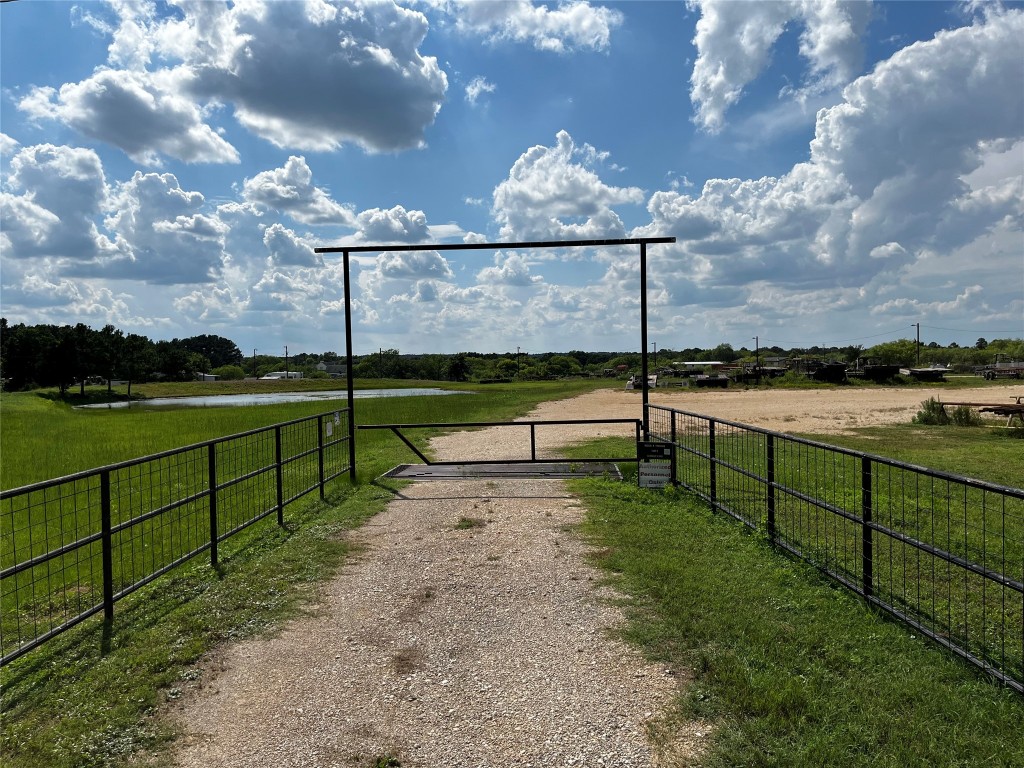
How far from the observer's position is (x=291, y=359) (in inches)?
6801

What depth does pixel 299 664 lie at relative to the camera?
371 cm

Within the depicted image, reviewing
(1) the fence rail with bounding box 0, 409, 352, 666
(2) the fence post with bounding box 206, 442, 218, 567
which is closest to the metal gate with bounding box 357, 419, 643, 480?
(1) the fence rail with bounding box 0, 409, 352, 666

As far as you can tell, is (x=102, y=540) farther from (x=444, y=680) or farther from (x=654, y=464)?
(x=654, y=464)

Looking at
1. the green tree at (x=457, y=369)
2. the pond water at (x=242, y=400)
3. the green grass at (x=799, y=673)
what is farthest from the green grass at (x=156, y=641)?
the green tree at (x=457, y=369)

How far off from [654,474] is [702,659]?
4.89 meters

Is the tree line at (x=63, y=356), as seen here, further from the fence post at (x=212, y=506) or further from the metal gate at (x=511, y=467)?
the fence post at (x=212, y=506)

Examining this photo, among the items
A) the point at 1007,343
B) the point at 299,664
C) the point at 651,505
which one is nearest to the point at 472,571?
the point at 299,664

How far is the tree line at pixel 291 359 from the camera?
61844 mm

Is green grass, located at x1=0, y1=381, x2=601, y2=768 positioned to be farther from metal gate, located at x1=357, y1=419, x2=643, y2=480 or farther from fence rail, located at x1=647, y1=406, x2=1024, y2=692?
fence rail, located at x1=647, y1=406, x2=1024, y2=692

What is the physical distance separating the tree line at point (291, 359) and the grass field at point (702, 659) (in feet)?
91.0

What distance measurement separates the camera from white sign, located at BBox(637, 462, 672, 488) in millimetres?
8359

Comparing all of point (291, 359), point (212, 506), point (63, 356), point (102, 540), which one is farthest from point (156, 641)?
point (291, 359)

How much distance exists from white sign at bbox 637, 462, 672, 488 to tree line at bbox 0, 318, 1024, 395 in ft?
80.5

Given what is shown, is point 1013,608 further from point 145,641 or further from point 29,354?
point 29,354
